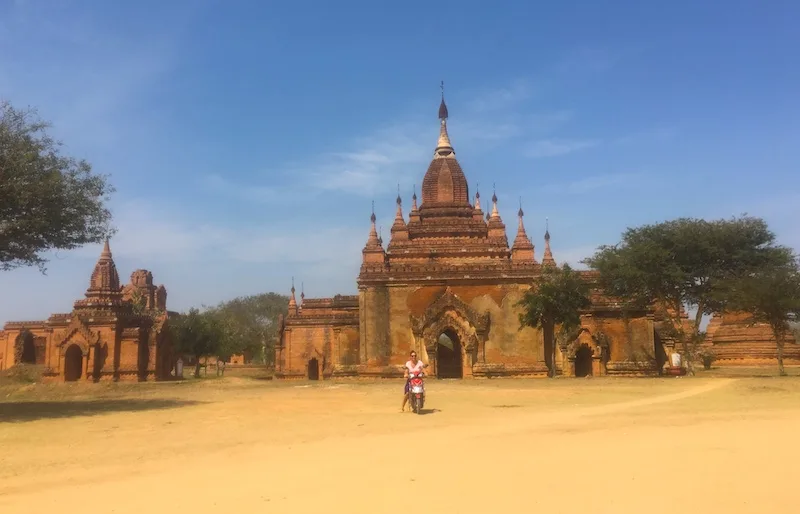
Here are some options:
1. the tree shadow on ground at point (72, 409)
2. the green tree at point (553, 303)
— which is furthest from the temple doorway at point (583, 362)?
the tree shadow on ground at point (72, 409)

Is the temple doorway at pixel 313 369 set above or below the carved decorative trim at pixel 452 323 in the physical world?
below

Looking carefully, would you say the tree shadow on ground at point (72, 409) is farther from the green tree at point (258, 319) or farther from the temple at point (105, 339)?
the green tree at point (258, 319)

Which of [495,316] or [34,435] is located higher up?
[495,316]

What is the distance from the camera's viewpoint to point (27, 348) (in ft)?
176

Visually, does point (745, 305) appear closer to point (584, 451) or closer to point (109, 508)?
point (584, 451)

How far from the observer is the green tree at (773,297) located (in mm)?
28578

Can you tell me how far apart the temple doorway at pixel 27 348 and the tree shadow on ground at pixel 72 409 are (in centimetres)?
3718

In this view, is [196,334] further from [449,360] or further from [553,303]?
[553,303]

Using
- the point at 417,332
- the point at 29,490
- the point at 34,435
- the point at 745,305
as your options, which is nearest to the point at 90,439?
the point at 34,435

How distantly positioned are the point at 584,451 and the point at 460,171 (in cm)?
3332

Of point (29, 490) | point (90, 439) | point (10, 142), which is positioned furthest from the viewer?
point (10, 142)

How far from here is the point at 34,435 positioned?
1351cm

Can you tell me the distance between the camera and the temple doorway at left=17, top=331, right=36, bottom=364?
53.2 metres

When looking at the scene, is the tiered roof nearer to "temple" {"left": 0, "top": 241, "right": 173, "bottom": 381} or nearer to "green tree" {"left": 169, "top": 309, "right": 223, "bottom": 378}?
"temple" {"left": 0, "top": 241, "right": 173, "bottom": 381}
